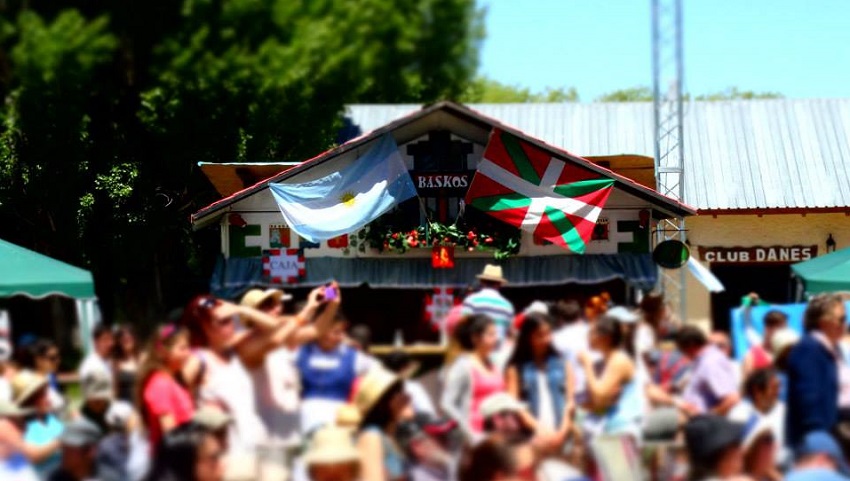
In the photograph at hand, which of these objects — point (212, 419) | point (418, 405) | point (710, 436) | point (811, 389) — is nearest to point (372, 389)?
point (418, 405)

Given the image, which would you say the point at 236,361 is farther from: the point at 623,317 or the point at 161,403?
the point at 623,317

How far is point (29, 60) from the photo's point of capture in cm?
1472

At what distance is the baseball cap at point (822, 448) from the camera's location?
699 cm

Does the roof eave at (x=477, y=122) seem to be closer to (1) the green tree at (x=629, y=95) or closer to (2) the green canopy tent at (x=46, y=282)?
(2) the green canopy tent at (x=46, y=282)

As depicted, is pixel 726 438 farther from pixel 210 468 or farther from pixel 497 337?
pixel 210 468

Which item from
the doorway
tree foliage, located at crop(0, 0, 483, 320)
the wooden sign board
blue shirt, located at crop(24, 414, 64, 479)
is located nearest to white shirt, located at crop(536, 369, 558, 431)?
blue shirt, located at crop(24, 414, 64, 479)

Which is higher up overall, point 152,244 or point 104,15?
point 104,15

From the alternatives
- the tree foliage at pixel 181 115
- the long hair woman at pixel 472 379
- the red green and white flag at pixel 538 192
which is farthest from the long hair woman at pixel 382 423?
the tree foliage at pixel 181 115

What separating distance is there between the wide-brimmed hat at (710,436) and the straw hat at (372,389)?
1617mm

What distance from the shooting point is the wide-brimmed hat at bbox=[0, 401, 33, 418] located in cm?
726

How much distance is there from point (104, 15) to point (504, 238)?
17.5 ft

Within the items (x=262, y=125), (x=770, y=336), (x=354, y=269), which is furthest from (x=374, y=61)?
(x=770, y=336)

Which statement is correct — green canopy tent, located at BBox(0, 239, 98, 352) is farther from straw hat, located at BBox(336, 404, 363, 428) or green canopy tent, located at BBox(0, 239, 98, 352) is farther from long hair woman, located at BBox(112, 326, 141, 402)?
straw hat, located at BBox(336, 404, 363, 428)

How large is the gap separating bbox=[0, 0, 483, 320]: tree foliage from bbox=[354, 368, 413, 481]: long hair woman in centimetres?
1164
